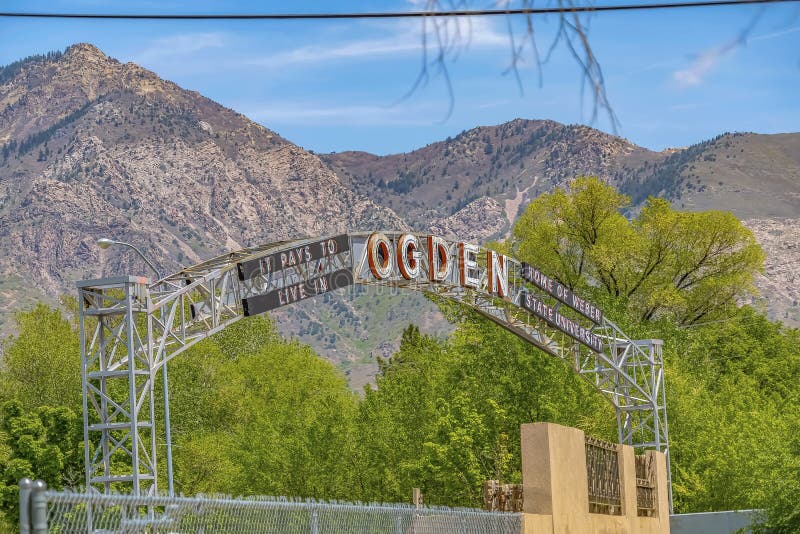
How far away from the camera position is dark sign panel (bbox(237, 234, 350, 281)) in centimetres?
2808

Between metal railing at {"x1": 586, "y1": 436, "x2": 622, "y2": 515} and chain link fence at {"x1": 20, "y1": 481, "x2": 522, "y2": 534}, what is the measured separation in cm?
592

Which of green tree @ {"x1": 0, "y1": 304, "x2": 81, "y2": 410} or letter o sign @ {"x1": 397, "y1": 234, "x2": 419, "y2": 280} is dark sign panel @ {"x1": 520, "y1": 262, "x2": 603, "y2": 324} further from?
green tree @ {"x1": 0, "y1": 304, "x2": 81, "y2": 410}

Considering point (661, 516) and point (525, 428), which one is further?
point (661, 516)

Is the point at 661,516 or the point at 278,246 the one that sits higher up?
the point at 278,246

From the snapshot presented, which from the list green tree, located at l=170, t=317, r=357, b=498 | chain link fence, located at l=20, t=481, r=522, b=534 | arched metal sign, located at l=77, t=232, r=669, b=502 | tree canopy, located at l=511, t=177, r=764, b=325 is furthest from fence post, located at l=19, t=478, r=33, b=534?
tree canopy, located at l=511, t=177, r=764, b=325

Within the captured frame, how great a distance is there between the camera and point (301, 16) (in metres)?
9.80

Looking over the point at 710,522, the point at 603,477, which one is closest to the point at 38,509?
the point at 603,477

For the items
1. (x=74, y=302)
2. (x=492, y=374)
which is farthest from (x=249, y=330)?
(x=492, y=374)

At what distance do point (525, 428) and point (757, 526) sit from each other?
12015 mm

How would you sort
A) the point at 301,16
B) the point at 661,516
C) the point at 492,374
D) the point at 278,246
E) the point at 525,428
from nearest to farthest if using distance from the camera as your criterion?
1. the point at 301,16
2. the point at 525,428
3. the point at 661,516
4. the point at 278,246
5. the point at 492,374

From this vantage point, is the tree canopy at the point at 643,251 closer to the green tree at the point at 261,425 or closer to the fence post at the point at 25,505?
the green tree at the point at 261,425

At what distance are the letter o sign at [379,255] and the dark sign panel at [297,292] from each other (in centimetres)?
59

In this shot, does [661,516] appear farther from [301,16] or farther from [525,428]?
[301,16]

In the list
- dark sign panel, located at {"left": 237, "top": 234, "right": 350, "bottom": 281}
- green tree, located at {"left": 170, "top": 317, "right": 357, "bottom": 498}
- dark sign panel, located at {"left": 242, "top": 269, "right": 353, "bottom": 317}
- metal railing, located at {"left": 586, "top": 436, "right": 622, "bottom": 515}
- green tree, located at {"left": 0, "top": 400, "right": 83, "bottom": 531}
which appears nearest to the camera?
metal railing, located at {"left": 586, "top": 436, "right": 622, "bottom": 515}
